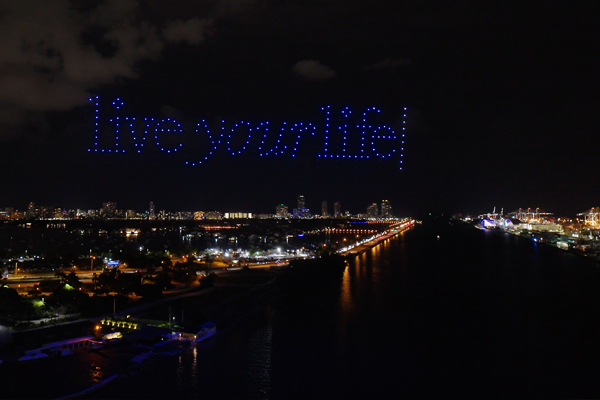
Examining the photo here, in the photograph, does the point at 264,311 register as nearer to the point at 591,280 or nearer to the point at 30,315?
the point at 30,315

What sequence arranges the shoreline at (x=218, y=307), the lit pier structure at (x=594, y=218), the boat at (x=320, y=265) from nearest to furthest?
the shoreline at (x=218, y=307)
the boat at (x=320, y=265)
the lit pier structure at (x=594, y=218)

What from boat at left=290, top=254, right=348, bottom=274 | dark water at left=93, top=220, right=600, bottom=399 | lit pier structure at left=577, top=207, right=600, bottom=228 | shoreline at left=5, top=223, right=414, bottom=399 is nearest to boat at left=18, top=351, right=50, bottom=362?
shoreline at left=5, top=223, right=414, bottom=399

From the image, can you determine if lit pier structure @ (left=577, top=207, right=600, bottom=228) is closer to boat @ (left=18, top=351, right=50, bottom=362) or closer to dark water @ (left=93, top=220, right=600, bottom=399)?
dark water @ (left=93, top=220, right=600, bottom=399)

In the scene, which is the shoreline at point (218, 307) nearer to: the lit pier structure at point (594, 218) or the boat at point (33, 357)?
the boat at point (33, 357)

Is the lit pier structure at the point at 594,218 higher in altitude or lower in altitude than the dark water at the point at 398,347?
higher

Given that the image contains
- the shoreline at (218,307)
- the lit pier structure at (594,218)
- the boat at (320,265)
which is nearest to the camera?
the shoreline at (218,307)

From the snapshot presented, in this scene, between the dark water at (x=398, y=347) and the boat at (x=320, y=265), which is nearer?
the dark water at (x=398, y=347)

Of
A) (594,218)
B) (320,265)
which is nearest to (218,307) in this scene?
(320,265)

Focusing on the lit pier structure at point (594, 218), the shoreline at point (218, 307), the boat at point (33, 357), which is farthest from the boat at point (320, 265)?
the lit pier structure at point (594, 218)

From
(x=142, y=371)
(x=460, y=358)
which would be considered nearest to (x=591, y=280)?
(x=460, y=358)

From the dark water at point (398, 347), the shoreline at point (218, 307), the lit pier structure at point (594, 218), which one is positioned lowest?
the dark water at point (398, 347)
